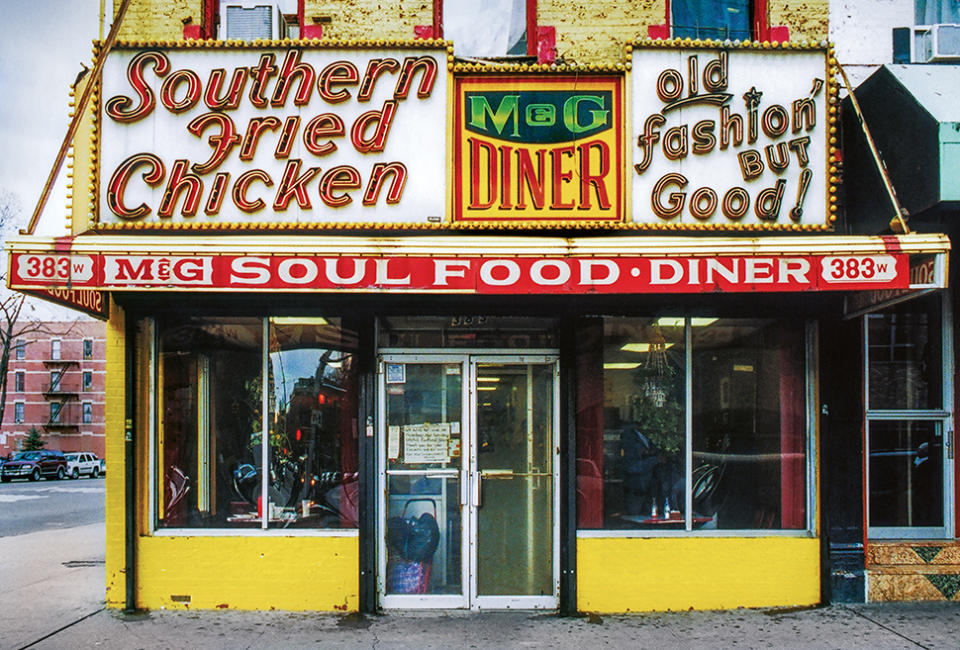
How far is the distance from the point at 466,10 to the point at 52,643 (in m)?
6.80

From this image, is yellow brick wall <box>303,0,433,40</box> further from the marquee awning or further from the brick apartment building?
the brick apartment building

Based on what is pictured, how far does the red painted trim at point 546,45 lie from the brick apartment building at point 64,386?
6724 centimetres

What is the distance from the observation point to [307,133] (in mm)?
7473

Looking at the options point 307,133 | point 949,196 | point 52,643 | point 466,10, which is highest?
point 466,10

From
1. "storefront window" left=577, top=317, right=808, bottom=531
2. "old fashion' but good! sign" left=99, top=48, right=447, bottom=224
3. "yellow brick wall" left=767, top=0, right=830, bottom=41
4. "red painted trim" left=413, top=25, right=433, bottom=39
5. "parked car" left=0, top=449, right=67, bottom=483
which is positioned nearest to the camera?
"old fashion' but good! sign" left=99, top=48, right=447, bottom=224

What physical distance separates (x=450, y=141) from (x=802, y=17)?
12.2ft

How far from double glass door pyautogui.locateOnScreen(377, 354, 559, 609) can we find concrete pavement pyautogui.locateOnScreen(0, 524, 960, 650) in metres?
0.30

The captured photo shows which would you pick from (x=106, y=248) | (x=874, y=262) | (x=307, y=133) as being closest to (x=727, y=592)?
(x=874, y=262)

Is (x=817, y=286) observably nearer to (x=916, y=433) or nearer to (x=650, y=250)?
(x=650, y=250)

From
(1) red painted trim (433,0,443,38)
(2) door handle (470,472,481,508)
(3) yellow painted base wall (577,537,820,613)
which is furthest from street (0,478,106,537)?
(1) red painted trim (433,0,443,38)

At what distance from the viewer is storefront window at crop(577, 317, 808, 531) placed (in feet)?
25.5

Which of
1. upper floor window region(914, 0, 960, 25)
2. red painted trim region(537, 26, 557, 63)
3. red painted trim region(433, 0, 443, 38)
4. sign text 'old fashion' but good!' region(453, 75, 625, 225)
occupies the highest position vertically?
upper floor window region(914, 0, 960, 25)

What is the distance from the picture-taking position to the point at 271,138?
748 centimetres

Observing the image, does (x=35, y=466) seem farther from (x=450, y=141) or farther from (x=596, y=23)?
(x=596, y=23)
